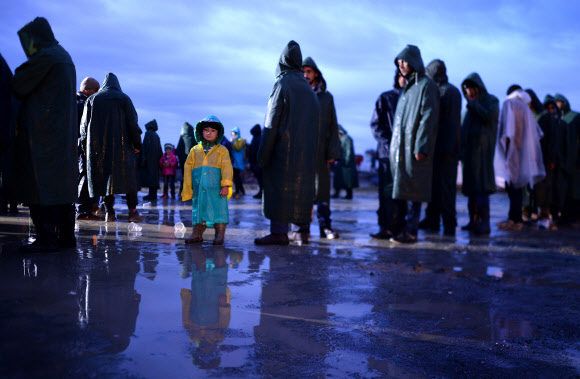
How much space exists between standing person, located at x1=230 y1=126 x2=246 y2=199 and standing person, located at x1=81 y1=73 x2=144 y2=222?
780 centimetres

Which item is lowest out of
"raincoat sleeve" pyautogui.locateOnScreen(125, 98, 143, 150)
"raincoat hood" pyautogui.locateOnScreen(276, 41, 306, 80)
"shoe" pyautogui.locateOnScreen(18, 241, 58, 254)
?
"shoe" pyautogui.locateOnScreen(18, 241, 58, 254)

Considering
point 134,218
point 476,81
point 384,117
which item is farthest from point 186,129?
point 476,81

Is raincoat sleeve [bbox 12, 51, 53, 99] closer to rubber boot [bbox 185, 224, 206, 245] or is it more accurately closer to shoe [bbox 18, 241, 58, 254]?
shoe [bbox 18, 241, 58, 254]

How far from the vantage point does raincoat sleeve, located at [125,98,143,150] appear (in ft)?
23.2

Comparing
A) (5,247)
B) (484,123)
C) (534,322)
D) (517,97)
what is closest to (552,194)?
(517,97)

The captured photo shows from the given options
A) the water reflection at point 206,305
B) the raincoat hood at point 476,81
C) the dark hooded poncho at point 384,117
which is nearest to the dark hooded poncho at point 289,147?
the water reflection at point 206,305

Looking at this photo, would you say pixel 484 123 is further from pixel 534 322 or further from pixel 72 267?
pixel 72 267

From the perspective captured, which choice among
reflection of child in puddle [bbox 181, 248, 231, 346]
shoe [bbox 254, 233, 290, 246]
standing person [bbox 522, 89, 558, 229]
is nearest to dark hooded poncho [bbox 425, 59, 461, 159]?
shoe [bbox 254, 233, 290, 246]

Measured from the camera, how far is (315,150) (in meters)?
5.93

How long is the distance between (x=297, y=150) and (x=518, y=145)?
15.7ft

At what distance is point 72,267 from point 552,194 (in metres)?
8.71

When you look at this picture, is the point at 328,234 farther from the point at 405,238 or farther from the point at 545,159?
the point at 545,159

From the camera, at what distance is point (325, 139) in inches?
264

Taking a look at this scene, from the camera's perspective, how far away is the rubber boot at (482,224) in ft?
25.5
